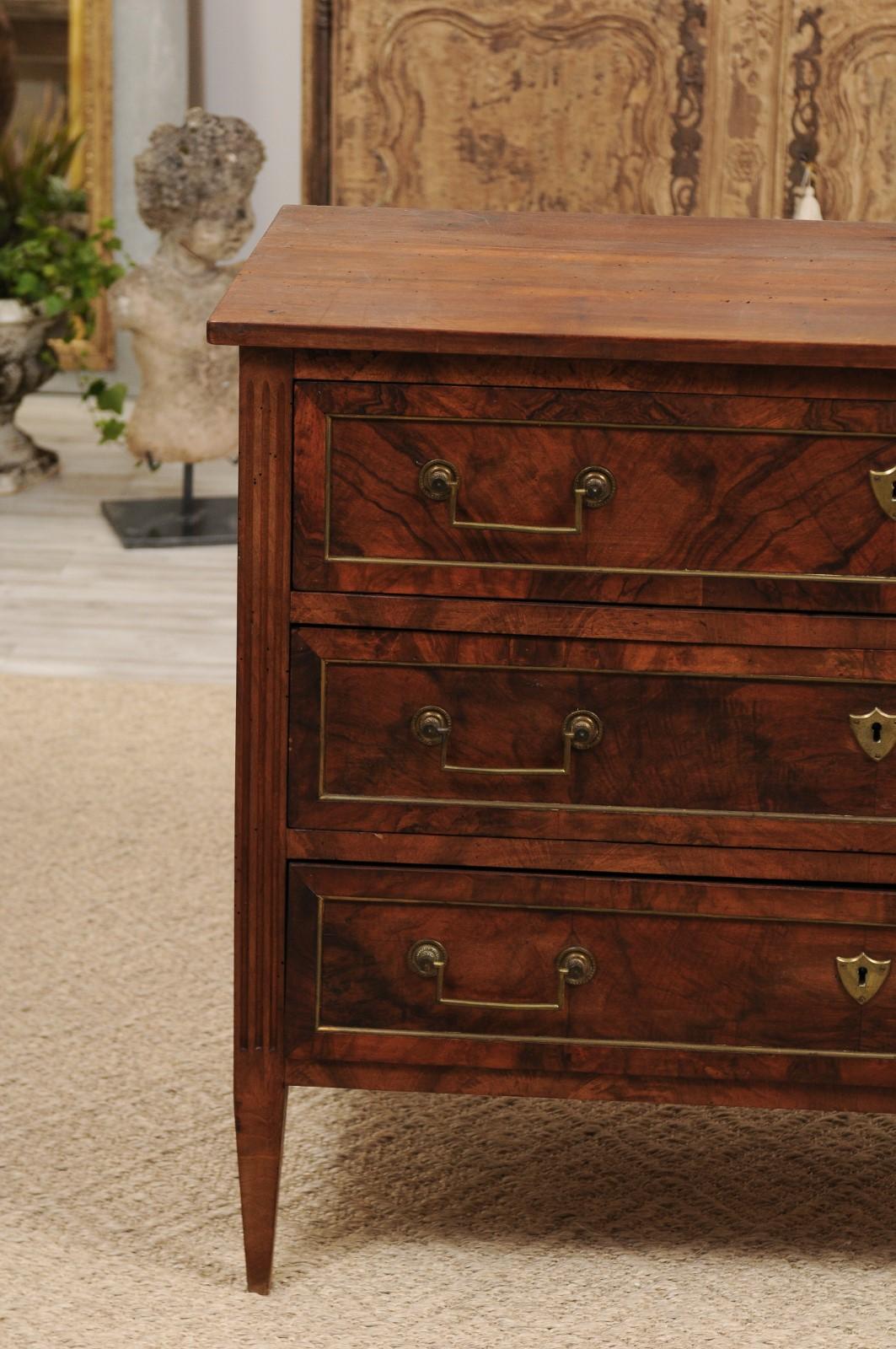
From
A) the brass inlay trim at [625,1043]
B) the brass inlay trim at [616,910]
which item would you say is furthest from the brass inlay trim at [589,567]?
the brass inlay trim at [625,1043]

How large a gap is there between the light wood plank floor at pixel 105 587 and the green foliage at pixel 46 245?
398 mm

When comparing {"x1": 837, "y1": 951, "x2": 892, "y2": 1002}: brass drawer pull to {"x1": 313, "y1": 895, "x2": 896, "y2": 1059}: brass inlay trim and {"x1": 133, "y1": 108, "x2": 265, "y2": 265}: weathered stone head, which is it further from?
{"x1": 133, "y1": 108, "x2": 265, "y2": 265}: weathered stone head

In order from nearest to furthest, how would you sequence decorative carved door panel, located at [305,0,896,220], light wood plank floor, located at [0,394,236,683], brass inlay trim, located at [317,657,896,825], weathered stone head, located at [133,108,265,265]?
brass inlay trim, located at [317,657,896,825], light wood plank floor, located at [0,394,236,683], weathered stone head, located at [133,108,265,265], decorative carved door panel, located at [305,0,896,220]

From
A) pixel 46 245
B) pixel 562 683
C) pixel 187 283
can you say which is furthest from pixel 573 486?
pixel 46 245

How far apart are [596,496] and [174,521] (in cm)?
287

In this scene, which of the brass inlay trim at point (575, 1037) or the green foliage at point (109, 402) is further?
the green foliage at point (109, 402)

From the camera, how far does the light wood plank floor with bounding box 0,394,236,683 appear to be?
11.8ft

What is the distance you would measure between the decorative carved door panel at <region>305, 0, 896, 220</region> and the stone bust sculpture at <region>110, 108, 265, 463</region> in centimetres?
29

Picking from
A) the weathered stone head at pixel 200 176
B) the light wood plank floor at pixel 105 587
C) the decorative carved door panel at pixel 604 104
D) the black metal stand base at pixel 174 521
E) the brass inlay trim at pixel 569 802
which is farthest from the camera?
the black metal stand base at pixel 174 521

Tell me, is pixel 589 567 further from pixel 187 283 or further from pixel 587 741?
pixel 187 283

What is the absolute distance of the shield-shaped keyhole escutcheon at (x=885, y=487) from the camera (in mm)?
1614

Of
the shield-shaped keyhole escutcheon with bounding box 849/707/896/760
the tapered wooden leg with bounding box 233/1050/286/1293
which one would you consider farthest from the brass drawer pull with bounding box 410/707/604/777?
the tapered wooden leg with bounding box 233/1050/286/1293

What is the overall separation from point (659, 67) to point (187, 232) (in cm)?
111

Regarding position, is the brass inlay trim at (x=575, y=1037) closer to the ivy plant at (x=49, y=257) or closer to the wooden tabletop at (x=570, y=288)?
the wooden tabletop at (x=570, y=288)
